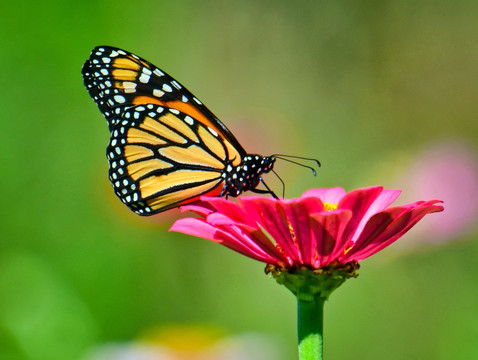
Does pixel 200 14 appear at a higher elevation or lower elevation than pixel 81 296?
higher

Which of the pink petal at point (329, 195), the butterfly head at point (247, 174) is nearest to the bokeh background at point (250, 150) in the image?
the butterfly head at point (247, 174)

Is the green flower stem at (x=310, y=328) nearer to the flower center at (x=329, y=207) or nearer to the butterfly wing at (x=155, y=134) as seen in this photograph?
the flower center at (x=329, y=207)

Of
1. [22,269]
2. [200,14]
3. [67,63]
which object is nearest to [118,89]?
[22,269]

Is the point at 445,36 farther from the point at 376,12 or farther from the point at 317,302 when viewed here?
the point at 317,302

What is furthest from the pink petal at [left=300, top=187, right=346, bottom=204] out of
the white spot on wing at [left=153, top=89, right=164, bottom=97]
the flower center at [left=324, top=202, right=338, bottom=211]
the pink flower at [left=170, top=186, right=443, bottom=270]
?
the white spot on wing at [left=153, top=89, right=164, bottom=97]

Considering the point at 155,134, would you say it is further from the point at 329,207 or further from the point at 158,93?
the point at 329,207

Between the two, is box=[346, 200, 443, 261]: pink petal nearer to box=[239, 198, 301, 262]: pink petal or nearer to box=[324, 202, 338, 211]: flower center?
box=[239, 198, 301, 262]: pink petal
